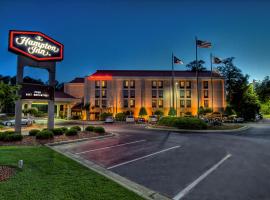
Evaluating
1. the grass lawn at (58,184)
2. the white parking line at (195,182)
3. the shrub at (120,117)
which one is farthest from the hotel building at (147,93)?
the grass lawn at (58,184)

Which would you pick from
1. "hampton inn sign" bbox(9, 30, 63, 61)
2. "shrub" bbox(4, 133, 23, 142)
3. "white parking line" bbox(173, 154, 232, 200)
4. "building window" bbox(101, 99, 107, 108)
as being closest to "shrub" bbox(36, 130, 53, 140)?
"shrub" bbox(4, 133, 23, 142)

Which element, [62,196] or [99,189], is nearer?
[62,196]

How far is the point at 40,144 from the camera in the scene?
40.6ft

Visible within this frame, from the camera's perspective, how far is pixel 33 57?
15.2 metres

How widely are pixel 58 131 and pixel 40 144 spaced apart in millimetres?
2976

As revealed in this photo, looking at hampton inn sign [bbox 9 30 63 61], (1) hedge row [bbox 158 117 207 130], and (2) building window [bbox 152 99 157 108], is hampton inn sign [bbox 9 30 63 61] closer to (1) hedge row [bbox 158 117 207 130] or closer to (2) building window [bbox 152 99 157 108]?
(1) hedge row [bbox 158 117 207 130]

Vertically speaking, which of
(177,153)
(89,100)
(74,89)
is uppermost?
(74,89)

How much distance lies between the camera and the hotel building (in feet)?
167

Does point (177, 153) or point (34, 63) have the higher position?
point (34, 63)

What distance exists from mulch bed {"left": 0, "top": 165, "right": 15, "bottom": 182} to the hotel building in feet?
143

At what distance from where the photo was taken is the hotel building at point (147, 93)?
51000mm

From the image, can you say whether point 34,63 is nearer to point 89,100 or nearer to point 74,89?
point 89,100

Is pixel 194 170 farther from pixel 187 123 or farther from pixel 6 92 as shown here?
pixel 187 123

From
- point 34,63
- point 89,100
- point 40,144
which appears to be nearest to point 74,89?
point 89,100
